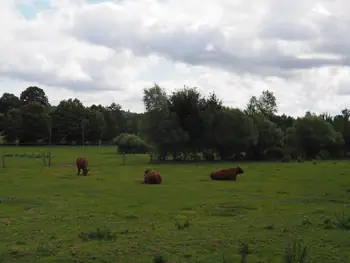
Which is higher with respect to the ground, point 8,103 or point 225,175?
point 8,103

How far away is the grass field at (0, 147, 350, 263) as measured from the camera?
10.1 metres

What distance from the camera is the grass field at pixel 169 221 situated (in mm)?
10133

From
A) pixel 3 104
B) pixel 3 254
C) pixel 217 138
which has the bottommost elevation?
pixel 3 254

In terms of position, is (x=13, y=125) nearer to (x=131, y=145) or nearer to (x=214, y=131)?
(x=131, y=145)

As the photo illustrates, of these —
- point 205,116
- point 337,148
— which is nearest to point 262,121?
point 205,116

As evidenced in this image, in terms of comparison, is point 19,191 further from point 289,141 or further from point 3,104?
point 3,104

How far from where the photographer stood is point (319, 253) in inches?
395

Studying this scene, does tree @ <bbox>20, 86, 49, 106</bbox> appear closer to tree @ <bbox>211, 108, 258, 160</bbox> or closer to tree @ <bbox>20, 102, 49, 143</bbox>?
tree @ <bbox>20, 102, 49, 143</bbox>

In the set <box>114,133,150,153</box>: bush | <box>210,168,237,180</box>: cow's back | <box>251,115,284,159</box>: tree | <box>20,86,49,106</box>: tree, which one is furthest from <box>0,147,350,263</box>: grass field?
<box>20,86,49,106</box>: tree

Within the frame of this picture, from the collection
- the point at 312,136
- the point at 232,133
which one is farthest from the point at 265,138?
the point at 312,136

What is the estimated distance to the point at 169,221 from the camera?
1452 centimetres

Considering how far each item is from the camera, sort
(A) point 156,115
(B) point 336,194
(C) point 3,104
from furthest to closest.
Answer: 1. (C) point 3,104
2. (A) point 156,115
3. (B) point 336,194

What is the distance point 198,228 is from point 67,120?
92.1m

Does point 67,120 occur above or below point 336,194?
above
